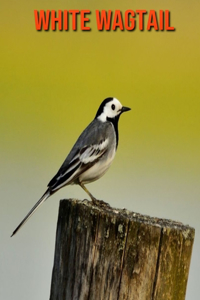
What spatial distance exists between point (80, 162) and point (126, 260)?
2315 mm

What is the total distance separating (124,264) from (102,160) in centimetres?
252

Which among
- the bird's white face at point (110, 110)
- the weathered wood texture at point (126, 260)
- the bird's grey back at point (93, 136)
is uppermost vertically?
the bird's white face at point (110, 110)

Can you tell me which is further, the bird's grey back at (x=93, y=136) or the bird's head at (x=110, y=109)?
the bird's head at (x=110, y=109)

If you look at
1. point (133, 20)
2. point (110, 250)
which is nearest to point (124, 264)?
point (110, 250)

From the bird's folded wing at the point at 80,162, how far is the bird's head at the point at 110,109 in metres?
0.68

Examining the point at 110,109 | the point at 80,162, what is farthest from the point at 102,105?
the point at 80,162

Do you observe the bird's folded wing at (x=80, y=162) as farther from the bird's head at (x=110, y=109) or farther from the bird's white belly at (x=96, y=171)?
the bird's head at (x=110, y=109)

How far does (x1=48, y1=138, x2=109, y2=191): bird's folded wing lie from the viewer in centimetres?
609

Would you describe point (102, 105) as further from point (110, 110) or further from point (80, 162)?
point (80, 162)

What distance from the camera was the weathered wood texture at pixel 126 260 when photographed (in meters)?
4.16

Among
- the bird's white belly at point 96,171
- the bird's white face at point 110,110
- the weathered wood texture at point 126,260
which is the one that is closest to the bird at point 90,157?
the bird's white belly at point 96,171

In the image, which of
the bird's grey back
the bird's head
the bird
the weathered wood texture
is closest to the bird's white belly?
the bird

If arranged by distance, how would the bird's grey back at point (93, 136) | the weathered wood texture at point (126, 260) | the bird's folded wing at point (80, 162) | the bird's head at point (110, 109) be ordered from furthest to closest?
the bird's head at point (110, 109) < the bird's grey back at point (93, 136) < the bird's folded wing at point (80, 162) < the weathered wood texture at point (126, 260)

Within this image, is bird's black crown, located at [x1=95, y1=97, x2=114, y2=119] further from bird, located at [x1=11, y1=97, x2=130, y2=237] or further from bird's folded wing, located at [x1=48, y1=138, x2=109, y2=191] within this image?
bird's folded wing, located at [x1=48, y1=138, x2=109, y2=191]
